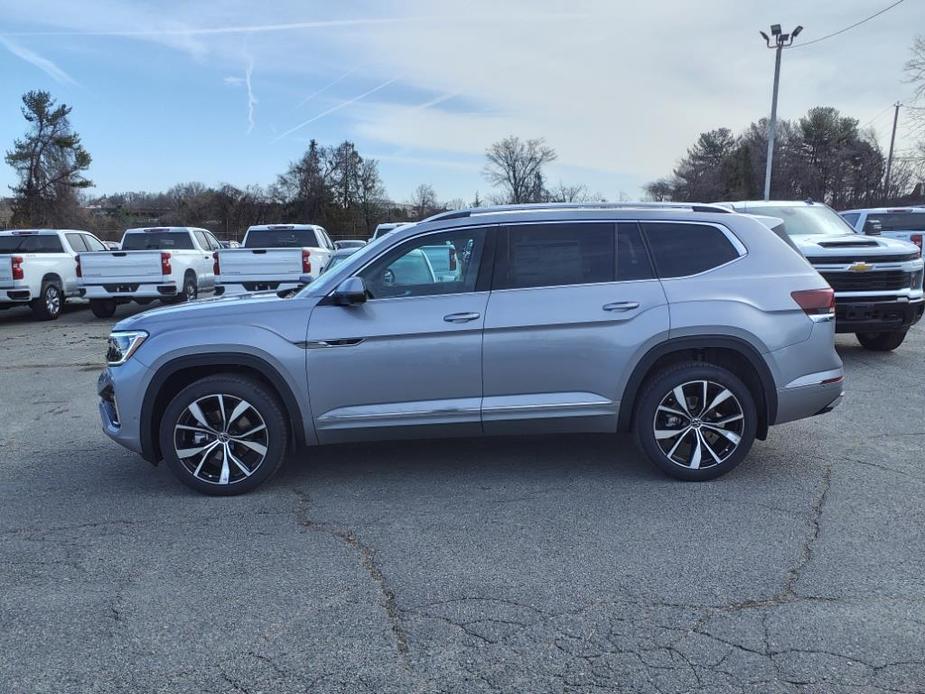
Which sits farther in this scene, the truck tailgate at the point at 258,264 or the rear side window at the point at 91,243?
the rear side window at the point at 91,243

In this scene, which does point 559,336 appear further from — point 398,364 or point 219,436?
point 219,436

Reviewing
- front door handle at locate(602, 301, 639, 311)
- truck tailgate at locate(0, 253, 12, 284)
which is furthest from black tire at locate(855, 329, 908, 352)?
truck tailgate at locate(0, 253, 12, 284)

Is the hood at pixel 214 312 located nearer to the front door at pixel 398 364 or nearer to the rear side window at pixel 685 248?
the front door at pixel 398 364

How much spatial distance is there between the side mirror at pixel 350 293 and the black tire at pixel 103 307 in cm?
1256

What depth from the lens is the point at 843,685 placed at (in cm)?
291

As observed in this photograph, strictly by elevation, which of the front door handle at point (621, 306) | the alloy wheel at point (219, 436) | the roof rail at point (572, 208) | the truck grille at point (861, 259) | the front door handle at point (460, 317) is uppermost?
the roof rail at point (572, 208)

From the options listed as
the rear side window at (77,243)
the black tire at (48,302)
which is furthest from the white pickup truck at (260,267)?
the rear side window at (77,243)

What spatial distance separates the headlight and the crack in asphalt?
1.43m

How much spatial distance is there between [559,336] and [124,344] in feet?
9.45

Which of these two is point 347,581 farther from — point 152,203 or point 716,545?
point 152,203

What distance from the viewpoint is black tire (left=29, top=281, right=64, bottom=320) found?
16.1 metres

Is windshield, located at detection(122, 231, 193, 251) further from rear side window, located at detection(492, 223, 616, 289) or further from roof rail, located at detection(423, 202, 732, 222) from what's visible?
rear side window, located at detection(492, 223, 616, 289)

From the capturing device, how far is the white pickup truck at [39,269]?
15.3 m

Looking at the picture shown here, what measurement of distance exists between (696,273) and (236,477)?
3.37 metres
